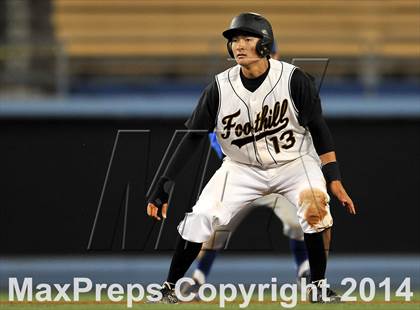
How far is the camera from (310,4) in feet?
41.5

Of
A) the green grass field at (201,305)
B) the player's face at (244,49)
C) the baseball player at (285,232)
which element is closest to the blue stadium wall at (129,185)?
the baseball player at (285,232)

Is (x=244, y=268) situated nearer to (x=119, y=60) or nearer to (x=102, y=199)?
(x=102, y=199)

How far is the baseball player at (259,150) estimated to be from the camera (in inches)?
275

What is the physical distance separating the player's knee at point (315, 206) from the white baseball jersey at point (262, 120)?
0.35 m

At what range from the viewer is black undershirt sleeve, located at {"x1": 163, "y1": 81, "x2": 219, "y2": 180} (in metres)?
7.11

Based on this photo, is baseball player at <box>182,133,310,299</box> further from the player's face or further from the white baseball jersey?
the player's face

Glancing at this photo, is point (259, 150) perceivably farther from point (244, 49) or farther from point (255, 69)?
point (244, 49)

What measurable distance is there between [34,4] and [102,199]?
3.45 m

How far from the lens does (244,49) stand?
6988mm

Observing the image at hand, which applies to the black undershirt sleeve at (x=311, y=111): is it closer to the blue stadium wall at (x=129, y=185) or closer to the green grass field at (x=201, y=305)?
the green grass field at (x=201, y=305)

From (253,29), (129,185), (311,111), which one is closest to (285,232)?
(311,111)

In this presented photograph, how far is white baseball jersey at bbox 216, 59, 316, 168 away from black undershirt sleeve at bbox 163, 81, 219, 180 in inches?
1.6

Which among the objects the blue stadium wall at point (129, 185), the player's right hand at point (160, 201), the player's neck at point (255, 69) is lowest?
the blue stadium wall at point (129, 185)

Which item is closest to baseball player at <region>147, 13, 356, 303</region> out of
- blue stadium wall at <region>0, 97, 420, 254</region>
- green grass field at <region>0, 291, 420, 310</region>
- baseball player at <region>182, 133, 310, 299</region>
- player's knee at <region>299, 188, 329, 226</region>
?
player's knee at <region>299, 188, 329, 226</region>
